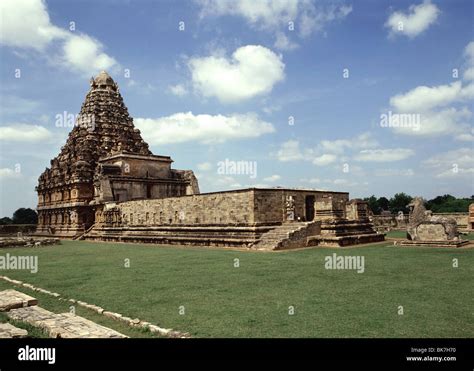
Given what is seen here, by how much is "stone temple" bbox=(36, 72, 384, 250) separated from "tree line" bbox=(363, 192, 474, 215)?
41204 mm

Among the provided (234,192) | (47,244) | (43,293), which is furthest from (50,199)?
(43,293)

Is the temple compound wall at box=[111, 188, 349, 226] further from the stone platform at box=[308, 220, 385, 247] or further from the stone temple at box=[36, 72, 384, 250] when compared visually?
the stone platform at box=[308, 220, 385, 247]

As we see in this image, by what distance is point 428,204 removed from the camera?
69375mm

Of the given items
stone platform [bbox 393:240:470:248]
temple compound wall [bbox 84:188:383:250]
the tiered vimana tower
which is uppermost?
the tiered vimana tower

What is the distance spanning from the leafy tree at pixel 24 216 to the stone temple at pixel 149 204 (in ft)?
111

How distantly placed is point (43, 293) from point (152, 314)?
3.96 metres

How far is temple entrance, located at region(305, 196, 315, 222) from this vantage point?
23.9 meters

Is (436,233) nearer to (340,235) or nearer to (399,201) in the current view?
(340,235)

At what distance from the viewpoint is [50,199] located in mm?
40969

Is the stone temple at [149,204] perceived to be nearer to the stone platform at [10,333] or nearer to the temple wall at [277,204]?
the temple wall at [277,204]

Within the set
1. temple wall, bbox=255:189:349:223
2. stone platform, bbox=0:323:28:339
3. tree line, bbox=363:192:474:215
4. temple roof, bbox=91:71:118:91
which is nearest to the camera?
stone platform, bbox=0:323:28:339

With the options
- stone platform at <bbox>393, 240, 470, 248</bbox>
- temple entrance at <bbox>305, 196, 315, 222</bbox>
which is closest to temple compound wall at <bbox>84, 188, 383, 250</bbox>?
temple entrance at <bbox>305, 196, 315, 222</bbox>

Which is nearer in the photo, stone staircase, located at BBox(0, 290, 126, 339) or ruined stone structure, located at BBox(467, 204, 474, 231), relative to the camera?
stone staircase, located at BBox(0, 290, 126, 339)
